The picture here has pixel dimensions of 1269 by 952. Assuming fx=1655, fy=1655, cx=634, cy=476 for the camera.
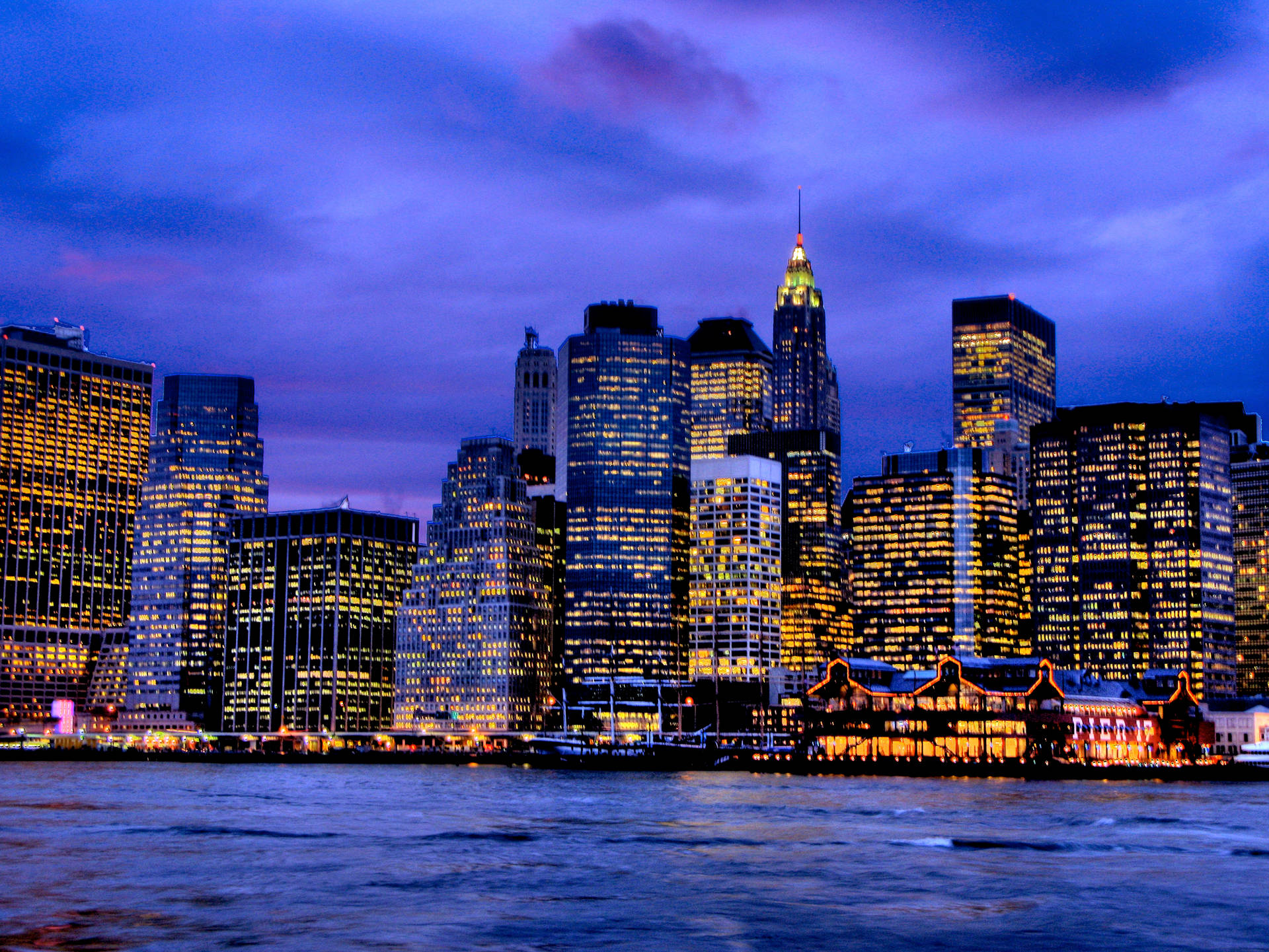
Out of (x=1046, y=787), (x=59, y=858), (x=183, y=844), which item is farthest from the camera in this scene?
(x=1046, y=787)

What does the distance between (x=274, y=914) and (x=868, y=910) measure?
85.2 feet

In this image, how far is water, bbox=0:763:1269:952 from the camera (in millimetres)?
66375

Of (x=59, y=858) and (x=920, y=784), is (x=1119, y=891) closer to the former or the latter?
(x=59, y=858)

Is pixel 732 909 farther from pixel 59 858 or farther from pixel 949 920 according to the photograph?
pixel 59 858

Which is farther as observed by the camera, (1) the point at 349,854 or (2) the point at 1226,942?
(1) the point at 349,854

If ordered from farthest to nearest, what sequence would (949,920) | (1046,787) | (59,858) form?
Result: (1046,787)
(59,858)
(949,920)

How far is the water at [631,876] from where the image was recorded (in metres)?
66.4

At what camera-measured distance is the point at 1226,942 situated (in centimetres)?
6612

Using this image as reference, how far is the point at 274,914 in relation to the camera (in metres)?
70.9

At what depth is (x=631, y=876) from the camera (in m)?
86.0

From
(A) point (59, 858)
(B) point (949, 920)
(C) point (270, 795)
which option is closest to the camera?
(B) point (949, 920)

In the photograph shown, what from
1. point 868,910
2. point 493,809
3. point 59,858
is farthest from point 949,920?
point 493,809

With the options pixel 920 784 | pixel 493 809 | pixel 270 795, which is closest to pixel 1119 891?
pixel 493 809

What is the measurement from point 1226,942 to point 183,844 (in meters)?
61.9
